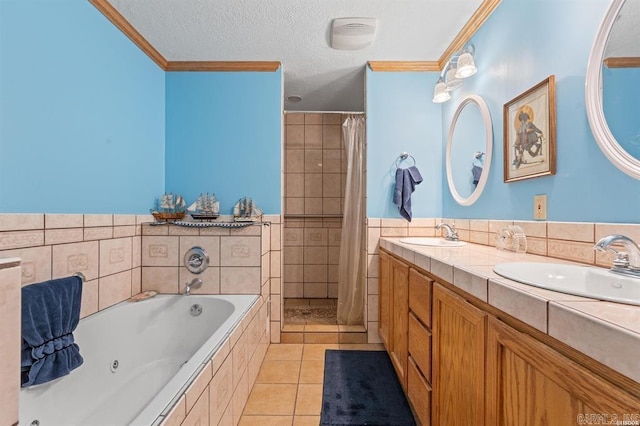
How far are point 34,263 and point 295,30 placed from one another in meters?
1.92

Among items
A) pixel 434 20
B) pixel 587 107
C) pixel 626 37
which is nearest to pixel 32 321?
pixel 587 107

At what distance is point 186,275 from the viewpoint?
6.71 ft

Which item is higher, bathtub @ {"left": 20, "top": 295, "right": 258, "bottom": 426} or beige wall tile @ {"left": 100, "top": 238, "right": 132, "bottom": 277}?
beige wall tile @ {"left": 100, "top": 238, "right": 132, "bottom": 277}

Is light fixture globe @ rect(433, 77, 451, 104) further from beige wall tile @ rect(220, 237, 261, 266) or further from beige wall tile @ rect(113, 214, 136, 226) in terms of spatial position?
beige wall tile @ rect(113, 214, 136, 226)

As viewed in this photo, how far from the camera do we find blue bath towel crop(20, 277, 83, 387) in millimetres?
1067

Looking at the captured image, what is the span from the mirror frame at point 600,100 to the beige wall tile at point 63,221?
7.47 ft

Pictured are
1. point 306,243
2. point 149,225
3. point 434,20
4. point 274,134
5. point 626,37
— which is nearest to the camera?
point 626,37

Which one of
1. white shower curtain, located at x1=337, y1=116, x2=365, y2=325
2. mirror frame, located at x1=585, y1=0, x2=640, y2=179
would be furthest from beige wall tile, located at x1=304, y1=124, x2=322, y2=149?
mirror frame, located at x1=585, y1=0, x2=640, y2=179

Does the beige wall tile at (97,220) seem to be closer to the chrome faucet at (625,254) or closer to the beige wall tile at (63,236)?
the beige wall tile at (63,236)

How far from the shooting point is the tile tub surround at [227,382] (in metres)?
0.92

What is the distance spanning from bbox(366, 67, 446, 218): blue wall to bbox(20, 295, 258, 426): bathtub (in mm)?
1307

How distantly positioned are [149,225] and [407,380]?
195 cm

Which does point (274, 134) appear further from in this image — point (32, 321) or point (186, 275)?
point (32, 321)

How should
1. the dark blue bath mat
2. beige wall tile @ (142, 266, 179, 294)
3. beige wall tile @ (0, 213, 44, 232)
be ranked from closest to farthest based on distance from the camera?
1. beige wall tile @ (0, 213, 44, 232)
2. the dark blue bath mat
3. beige wall tile @ (142, 266, 179, 294)
